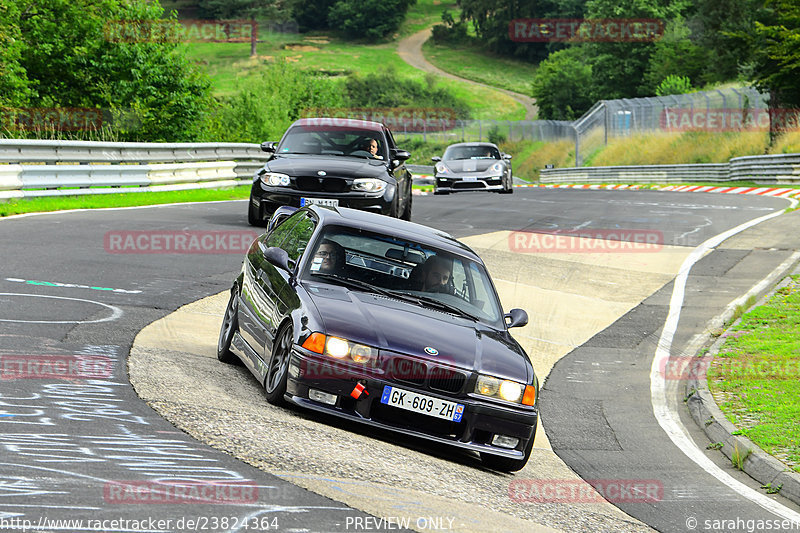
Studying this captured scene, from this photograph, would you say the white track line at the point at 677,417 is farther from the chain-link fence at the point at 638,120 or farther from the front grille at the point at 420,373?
the chain-link fence at the point at 638,120

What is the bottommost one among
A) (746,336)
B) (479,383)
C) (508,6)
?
(746,336)

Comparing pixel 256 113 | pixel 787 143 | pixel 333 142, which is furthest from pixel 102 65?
pixel 333 142

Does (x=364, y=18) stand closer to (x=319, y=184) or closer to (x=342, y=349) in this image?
(x=319, y=184)

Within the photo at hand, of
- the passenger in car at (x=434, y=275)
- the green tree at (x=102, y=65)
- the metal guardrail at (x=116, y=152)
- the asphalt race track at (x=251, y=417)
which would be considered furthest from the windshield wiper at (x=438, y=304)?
the green tree at (x=102, y=65)

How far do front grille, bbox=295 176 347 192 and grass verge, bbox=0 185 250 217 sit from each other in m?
5.62

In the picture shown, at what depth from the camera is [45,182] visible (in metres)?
20.2

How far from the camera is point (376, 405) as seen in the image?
6.98 m

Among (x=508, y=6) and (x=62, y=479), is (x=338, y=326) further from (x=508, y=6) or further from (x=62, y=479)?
(x=508, y=6)

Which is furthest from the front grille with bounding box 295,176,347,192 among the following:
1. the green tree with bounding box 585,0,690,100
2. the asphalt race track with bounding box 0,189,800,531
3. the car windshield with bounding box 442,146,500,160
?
the green tree with bounding box 585,0,690,100

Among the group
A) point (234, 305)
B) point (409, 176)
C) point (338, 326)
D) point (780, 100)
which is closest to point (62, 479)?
point (338, 326)

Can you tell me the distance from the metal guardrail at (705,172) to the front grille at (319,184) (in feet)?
79.8

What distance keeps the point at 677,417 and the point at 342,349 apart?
14.3 feet

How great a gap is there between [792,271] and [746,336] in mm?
4815

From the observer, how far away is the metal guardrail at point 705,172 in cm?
3662
